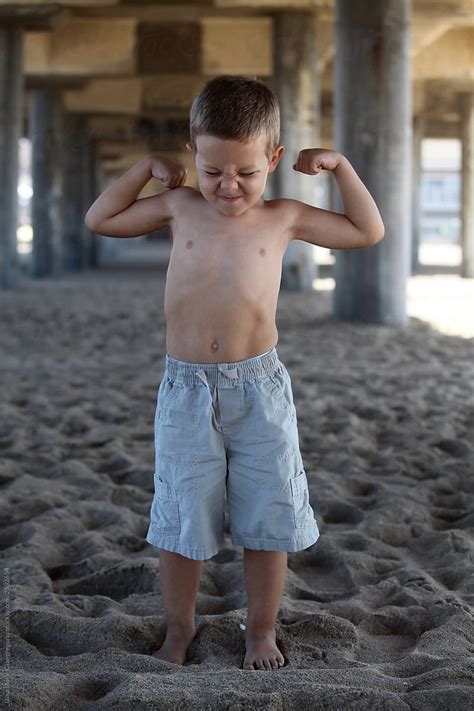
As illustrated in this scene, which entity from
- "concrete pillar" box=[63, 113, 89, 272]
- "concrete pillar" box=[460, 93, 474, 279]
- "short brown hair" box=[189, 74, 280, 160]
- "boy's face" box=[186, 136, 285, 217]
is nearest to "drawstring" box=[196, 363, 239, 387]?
"boy's face" box=[186, 136, 285, 217]

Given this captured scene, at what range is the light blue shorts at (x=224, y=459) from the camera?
2.53 metres

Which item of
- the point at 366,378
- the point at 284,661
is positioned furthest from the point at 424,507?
the point at 366,378

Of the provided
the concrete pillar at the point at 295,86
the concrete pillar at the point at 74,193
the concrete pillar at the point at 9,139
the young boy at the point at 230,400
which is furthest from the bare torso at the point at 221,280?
the concrete pillar at the point at 74,193

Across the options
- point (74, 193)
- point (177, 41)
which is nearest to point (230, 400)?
point (177, 41)

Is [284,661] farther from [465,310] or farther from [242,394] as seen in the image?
[465,310]

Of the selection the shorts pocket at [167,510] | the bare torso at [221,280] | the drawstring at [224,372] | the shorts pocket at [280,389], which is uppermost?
the bare torso at [221,280]

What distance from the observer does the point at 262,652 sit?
2.55m

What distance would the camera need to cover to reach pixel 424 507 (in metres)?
3.97

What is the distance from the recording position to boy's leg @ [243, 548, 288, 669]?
2584mm

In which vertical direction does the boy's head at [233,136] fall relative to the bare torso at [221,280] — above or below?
above

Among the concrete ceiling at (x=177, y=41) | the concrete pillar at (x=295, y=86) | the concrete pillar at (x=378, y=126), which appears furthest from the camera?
the concrete pillar at (x=295, y=86)

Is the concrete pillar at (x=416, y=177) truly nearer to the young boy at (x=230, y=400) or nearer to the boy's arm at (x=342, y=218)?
the boy's arm at (x=342, y=218)

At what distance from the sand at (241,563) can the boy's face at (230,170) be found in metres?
1.23

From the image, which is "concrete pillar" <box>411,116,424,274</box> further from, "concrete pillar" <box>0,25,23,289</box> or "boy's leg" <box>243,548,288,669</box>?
"boy's leg" <box>243,548,288,669</box>
